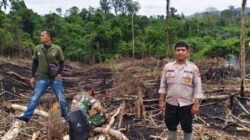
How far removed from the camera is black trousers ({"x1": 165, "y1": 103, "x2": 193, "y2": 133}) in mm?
4516

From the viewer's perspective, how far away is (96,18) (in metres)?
34.7

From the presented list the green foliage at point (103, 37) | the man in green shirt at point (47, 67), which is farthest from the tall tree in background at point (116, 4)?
the man in green shirt at point (47, 67)

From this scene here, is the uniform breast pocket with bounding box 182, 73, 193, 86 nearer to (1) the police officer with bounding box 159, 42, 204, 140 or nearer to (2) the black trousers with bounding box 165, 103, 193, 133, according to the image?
(1) the police officer with bounding box 159, 42, 204, 140

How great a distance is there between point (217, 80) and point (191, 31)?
22.7 m

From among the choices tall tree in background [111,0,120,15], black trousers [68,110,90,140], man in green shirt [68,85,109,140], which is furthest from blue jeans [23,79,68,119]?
tall tree in background [111,0,120,15]

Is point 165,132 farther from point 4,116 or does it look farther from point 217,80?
point 217,80

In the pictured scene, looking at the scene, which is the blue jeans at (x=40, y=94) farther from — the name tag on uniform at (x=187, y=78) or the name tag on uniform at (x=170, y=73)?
the name tag on uniform at (x=187, y=78)

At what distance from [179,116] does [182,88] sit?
0.38 m

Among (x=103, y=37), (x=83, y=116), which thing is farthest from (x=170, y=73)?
(x=103, y=37)

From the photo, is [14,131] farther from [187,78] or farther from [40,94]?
[187,78]

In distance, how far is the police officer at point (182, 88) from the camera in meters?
4.41

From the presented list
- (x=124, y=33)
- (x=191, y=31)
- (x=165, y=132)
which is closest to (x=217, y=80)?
(x=165, y=132)

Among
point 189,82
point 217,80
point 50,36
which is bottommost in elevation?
point 217,80

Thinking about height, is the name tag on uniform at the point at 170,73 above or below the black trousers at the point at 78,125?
above
